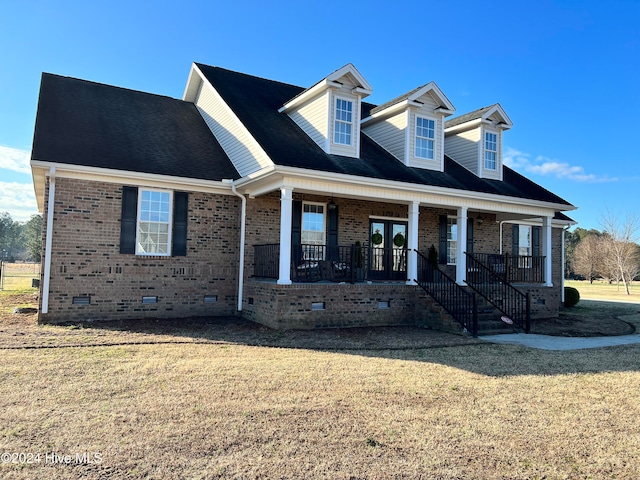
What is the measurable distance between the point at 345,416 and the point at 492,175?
1387cm

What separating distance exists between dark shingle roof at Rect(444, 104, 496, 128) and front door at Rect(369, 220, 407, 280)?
4.54 metres

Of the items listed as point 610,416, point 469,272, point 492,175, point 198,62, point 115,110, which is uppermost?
point 198,62

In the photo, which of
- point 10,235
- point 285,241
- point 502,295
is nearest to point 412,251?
point 502,295

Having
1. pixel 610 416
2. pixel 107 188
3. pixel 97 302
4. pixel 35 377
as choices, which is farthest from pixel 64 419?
pixel 107 188

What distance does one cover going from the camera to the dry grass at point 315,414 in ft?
12.9

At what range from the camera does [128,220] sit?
1199cm

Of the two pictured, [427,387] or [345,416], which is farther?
[427,387]

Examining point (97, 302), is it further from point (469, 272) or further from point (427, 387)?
point (469, 272)

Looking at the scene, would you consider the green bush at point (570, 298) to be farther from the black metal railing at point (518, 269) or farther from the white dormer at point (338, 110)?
the white dormer at point (338, 110)

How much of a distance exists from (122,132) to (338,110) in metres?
6.16

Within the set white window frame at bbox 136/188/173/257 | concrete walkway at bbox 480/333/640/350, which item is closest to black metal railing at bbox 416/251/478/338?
concrete walkway at bbox 480/333/640/350

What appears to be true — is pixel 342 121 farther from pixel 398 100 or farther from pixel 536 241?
pixel 536 241

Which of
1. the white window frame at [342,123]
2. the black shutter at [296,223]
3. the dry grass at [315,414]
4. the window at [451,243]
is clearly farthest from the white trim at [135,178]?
the window at [451,243]

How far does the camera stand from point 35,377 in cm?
633
